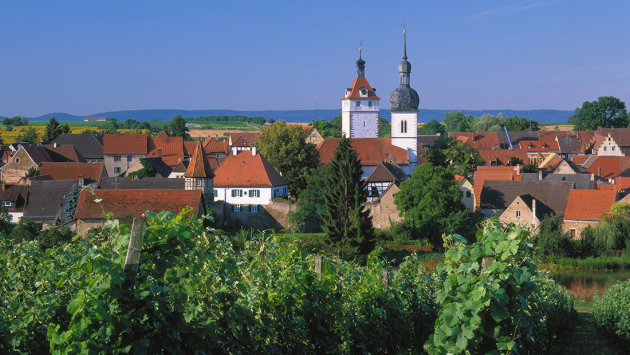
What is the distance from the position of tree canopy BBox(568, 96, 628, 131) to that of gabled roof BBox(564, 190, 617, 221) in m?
74.5

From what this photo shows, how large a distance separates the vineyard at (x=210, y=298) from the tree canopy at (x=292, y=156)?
4841cm

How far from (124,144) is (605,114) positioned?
8491cm

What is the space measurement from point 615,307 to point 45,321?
1572 centimetres

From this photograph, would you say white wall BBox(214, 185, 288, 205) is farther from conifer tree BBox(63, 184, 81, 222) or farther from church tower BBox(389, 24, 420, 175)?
church tower BBox(389, 24, 420, 175)

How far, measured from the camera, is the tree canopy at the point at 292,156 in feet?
190

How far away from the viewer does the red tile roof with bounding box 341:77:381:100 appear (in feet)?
256

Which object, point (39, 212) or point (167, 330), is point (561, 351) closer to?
point (167, 330)

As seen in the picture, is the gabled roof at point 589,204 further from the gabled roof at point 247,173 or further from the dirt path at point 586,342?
the dirt path at point 586,342

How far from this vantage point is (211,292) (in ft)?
19.0

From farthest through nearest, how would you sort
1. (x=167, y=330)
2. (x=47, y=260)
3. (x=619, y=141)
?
1. (x=619, y=141)
2. (x=47, y=260)
3. (x=167, y=330)

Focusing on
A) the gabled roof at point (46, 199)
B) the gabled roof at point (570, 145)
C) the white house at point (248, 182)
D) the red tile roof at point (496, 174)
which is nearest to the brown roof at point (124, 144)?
the white house at point (248, 182)

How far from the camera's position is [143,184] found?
168 ft

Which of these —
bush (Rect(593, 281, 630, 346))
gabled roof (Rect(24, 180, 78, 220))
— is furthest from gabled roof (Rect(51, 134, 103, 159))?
bush (Rect(593, 281, 630, 346))

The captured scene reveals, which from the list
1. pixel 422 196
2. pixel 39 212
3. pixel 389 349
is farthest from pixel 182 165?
pixel 389 349
